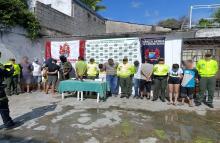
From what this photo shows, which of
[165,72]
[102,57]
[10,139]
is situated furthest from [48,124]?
[102,57]

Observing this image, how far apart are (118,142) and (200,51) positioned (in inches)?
395

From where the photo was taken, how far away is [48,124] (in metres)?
6.67

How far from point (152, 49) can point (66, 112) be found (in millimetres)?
5080

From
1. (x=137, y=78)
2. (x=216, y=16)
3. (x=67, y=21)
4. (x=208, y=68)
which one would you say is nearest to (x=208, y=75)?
(x=208, y=68)

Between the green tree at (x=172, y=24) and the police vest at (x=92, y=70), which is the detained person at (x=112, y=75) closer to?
the police vest at (x=92, y=70)

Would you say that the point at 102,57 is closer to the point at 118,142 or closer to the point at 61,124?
the point at 61,124

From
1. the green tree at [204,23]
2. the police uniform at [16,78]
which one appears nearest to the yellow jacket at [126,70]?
the police uniform at [16,78]

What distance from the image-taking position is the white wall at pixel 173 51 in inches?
423

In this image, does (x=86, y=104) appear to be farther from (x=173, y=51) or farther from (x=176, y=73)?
(x=173, y=51)

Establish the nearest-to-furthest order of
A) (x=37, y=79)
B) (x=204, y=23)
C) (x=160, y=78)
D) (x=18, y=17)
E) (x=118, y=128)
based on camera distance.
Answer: (x=118, y=128) < (x=160, y=78) < (x=18, y=17) < (x=37, y=79) < (x=204, y=23)

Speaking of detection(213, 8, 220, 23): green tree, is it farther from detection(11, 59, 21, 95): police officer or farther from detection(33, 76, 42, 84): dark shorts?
detection(11, 59, 21, 95): police officer

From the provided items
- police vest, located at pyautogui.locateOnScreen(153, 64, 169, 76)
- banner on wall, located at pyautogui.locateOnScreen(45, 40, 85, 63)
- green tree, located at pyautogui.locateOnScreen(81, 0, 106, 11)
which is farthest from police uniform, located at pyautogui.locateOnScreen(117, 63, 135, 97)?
green tree, located at pyautogui.locateOnScreen(81, 0, 106, 11)

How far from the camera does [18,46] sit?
12.5 metres

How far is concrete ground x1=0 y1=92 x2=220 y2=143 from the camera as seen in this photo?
611 centimetres
